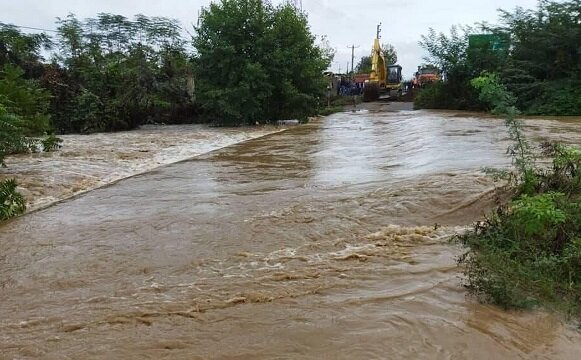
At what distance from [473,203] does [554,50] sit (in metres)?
20.3

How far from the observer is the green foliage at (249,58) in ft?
66.8

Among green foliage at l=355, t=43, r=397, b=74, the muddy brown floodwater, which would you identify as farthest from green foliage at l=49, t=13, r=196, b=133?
green foliage at l=355, t=43, r=397, b=74

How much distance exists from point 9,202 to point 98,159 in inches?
186

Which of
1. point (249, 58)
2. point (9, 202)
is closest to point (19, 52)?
point (249, 58)

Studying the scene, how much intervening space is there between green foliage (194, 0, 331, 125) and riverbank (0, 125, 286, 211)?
8.29 ft

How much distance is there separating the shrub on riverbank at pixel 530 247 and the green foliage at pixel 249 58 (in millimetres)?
15591

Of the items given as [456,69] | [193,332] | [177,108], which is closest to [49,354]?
[193,332]

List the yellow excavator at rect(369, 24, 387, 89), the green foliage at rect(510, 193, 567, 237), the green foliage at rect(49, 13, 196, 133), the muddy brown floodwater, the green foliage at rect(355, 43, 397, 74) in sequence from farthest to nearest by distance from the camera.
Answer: the green foliage at rect(355, 43, 397, 74)
the yellow excavator at rect(369, 24, 387, 89)
the green foliage at rect(49, 13, 196, 133)
the green foliage at rect(510, 193, 567, 237)
the muddy brown floodwater

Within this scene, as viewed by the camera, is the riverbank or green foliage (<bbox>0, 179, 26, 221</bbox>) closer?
green foliage (<bbox>0, 179, 26, 221</bbox>)

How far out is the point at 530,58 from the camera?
24.1 meters

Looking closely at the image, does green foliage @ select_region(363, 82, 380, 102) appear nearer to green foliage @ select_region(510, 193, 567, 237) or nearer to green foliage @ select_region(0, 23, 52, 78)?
green foliage @ select_region(0, 23, 52, 78)

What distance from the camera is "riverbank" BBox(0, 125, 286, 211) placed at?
862 centimetres

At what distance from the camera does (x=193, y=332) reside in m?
3.40

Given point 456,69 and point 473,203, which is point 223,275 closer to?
point 473,203
